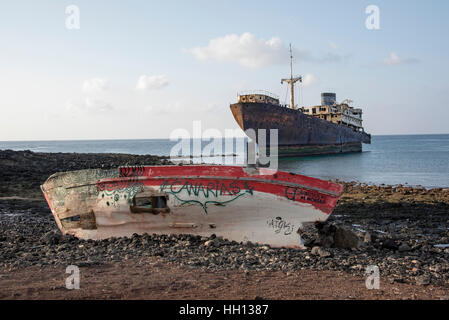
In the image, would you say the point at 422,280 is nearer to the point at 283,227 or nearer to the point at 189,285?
the point at 283,227

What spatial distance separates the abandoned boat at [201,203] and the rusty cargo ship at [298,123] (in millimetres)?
35511

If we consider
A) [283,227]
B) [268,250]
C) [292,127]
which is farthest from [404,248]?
[292,127]

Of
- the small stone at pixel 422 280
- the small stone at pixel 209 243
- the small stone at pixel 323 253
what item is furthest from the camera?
the small stone at pixel 209 243

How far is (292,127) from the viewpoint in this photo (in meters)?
45.9

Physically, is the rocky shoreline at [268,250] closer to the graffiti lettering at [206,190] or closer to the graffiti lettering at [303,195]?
the graffiti lettering at [303,195]

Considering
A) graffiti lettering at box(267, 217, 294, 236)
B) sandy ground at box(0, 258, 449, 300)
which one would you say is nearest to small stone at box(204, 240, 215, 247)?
graffiti lettering at box(267, 217, 294, 236)

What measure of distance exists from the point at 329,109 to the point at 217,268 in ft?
187

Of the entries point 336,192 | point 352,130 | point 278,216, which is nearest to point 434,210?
point 336,192

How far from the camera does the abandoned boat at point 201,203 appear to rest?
7.66 meters

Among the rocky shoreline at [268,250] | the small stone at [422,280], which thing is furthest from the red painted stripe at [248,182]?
the small stone at [422,280]

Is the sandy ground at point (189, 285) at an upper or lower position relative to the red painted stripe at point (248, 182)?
lower

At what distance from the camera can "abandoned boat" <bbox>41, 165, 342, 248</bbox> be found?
7656 mm
